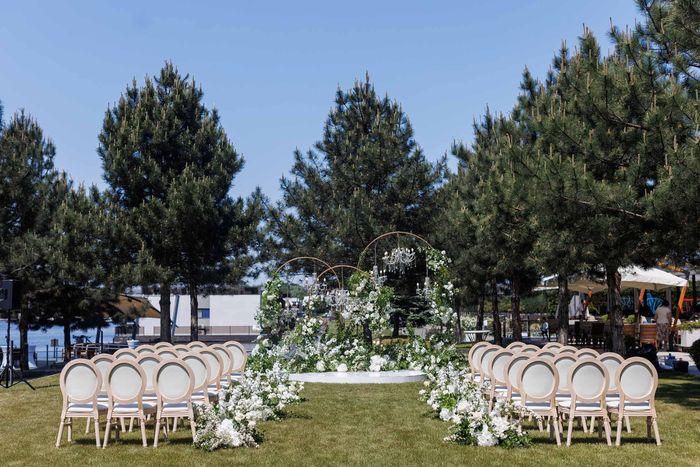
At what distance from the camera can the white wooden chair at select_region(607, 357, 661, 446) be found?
26.7 feet

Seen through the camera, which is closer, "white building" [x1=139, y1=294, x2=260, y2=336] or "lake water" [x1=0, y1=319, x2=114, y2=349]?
"lake water" [x1=0, y1=319, x2=114, y2=349]

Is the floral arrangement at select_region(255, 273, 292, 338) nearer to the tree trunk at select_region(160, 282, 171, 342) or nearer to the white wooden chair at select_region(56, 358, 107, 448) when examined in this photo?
the tree trunk at select_region(160, 282, 171, 342)

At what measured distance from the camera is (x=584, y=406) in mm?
8328

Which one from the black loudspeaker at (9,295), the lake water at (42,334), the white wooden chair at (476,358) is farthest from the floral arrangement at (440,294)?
the lake water at (42,334)

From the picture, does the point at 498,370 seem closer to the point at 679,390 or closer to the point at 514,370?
the point at 514,370

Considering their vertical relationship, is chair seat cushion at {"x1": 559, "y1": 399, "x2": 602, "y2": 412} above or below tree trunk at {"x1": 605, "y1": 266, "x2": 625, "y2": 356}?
below

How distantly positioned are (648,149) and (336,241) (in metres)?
16.7

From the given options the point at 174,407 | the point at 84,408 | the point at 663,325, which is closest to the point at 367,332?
the point at 663,325

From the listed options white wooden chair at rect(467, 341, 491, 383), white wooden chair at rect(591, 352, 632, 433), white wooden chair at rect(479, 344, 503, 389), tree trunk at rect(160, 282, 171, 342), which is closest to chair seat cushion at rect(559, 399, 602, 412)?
white wooden chair at rect(591, 352, 632, 433)

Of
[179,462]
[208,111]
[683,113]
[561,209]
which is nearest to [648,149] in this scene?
[683,113]

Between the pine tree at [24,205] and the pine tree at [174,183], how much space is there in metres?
2.50

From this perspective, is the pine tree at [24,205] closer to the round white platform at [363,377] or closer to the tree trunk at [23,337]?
the tree trunk at [23,337]

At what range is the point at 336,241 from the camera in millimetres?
26781

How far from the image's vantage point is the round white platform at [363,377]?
51.0 feet
